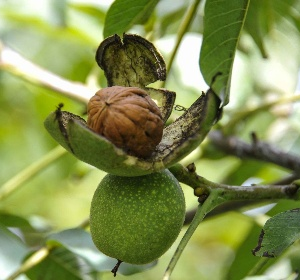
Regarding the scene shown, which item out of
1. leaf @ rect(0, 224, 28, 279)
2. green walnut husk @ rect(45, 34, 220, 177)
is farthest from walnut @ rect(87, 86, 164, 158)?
leaf @ rect(0, 224, 28, 279)

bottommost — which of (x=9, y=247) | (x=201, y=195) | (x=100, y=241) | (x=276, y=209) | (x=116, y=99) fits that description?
(x=9, y=247)

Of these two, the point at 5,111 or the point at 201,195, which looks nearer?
the point at 201,195

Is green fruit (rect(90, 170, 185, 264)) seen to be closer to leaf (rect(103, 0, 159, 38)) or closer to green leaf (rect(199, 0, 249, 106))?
green leaf (rect(199, 0, 249, 106))

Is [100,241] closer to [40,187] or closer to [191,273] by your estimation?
[40,187]

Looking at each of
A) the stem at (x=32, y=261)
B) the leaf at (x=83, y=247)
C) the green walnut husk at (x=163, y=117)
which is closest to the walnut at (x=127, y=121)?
the green walnut husk at (x=163, y=117)

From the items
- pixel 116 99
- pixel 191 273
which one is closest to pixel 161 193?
pixel 116 99

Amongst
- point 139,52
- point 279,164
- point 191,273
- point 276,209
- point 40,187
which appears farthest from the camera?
point 191,273

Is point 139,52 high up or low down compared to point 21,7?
up

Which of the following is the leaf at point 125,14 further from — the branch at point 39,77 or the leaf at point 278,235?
the leaf at point 278,235
